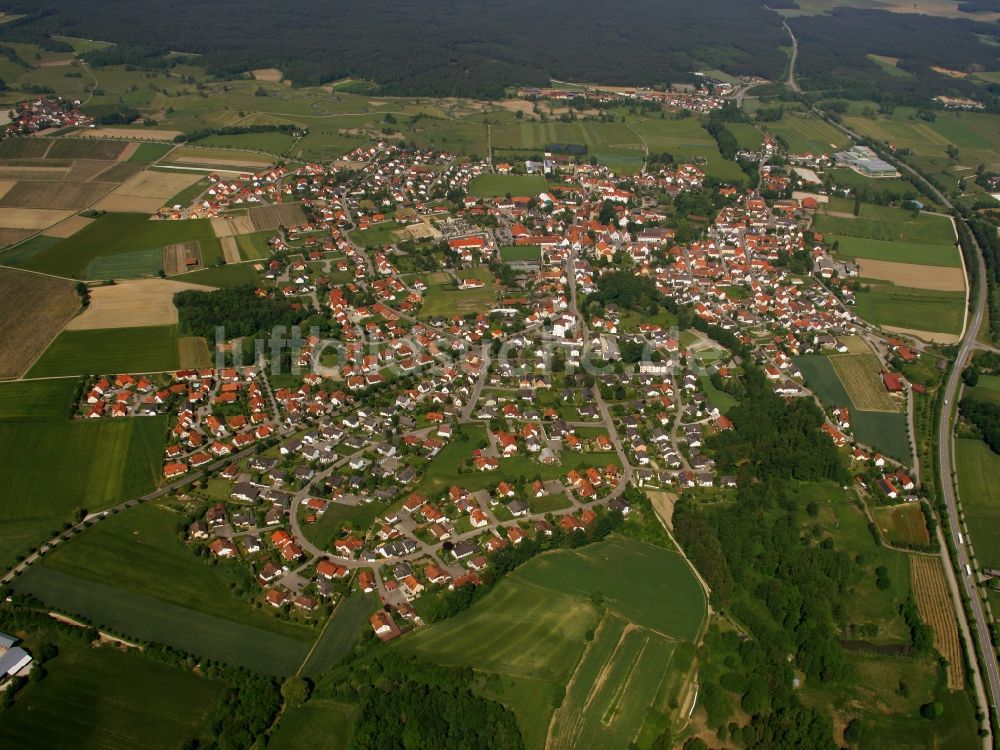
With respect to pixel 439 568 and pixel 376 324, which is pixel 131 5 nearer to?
pixel 376 324

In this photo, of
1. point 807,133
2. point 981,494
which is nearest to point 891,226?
point 807,133

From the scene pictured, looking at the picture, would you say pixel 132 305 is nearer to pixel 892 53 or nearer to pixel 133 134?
pixel 133 134

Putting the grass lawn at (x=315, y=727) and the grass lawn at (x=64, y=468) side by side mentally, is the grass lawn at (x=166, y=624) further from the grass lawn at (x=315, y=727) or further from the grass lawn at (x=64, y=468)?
the grass lawn at (x=64, y=468)

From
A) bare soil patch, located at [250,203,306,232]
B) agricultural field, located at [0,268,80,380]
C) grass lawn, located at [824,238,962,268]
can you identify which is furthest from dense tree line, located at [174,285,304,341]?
grass lawn, located at [824,238,962,268]

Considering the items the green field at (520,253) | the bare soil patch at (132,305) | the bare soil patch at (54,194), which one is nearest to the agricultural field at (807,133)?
the green field at (520,253)

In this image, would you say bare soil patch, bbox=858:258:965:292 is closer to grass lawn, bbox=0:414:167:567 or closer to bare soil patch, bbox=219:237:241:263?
bare soil patch, bbox=219:237:241:263
